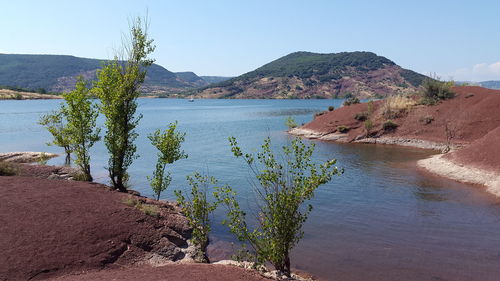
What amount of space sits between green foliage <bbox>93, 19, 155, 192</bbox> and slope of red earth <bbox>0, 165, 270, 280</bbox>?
282 cm

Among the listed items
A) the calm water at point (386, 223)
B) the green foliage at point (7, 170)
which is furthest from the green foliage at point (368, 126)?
the green foliage at point (7, 170)

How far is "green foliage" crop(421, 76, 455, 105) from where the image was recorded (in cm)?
5841

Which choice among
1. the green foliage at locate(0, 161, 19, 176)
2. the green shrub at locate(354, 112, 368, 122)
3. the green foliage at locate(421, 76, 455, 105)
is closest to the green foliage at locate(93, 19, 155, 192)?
the green foliage at locate(0, 161, 19, 176)

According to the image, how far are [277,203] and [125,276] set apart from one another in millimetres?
5922

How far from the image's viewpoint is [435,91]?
59812 mm

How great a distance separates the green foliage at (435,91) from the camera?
58.4 m

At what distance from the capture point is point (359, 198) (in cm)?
2631

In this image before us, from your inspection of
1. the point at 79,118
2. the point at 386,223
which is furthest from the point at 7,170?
the point at 386,223

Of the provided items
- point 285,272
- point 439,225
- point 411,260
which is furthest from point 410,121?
point 285,272

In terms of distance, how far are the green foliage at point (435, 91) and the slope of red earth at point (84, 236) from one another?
52.4 meters

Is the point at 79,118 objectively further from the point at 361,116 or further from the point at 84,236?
the point at 361,116

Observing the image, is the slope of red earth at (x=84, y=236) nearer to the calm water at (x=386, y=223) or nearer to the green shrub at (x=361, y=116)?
the calm water at (x=386, y=223)

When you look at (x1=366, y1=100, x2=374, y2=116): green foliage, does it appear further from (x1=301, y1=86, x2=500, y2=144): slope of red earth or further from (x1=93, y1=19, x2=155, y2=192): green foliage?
(x1=93, y1=19, x2=155, y2=192): green foliage

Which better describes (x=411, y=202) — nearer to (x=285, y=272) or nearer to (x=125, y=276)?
(x=285, y=272)
